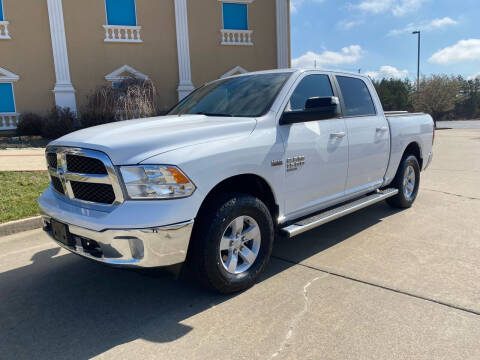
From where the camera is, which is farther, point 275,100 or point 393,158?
point 393,158

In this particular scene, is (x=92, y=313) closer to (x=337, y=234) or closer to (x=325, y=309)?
(x=325, y=309)

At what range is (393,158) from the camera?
5184mm

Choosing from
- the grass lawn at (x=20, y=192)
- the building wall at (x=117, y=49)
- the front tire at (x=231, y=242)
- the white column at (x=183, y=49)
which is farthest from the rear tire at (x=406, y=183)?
the building wall at (x=117, y=49)

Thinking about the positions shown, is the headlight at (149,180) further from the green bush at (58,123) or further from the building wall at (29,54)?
the building wall at (29,54)

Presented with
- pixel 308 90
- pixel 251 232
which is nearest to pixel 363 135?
pixel 308 90

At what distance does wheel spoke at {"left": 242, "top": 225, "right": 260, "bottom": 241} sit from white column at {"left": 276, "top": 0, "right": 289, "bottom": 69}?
16.9 metres

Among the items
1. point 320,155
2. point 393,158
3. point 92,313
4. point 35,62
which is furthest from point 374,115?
point 35,62

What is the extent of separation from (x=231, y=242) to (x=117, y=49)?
1575 centimetres

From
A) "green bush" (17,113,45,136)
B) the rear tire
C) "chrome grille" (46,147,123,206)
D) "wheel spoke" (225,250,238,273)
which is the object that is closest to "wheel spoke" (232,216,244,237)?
"wheel spoke" (225,250,238,273)

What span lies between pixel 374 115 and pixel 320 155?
1.43m

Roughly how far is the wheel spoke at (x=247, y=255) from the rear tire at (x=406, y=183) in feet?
9.91

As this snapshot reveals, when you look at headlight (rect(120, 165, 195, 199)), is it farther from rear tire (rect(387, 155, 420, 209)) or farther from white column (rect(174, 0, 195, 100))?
white column (rect(174, 0, 195, 100))

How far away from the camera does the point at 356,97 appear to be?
4.75 m

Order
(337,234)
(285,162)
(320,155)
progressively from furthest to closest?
1. (337,234)
2. (320,155)
3. (285,162)
